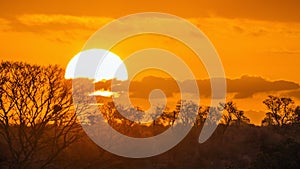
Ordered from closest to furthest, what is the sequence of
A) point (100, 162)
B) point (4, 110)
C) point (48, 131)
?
point (4, 110) → point (48, 131) → point (100, 162)

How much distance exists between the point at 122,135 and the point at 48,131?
1438 cm

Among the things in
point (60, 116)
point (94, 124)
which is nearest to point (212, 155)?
point (94, 124)

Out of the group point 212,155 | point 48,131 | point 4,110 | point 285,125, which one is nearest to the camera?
point 4,110

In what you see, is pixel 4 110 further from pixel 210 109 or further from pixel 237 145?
pixel 210 109

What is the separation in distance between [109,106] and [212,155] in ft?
82.8

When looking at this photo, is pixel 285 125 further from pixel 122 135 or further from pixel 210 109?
pixel 122 135

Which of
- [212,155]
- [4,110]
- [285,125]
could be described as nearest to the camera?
[4,110]

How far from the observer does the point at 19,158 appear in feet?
241

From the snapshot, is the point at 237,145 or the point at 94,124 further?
the point at 237,145

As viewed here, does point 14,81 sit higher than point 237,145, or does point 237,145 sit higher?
point 14,81

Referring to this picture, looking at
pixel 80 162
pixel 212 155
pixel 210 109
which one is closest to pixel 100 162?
pixel 80 162

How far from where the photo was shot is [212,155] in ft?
353

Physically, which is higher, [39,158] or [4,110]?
[4,110]

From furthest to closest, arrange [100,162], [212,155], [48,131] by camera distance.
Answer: [212,155] < [100,162] < [48,131]
